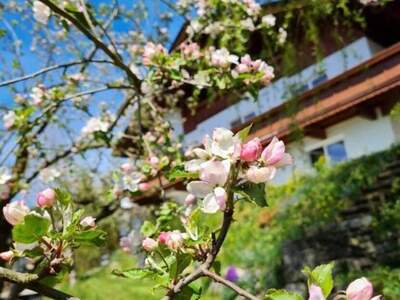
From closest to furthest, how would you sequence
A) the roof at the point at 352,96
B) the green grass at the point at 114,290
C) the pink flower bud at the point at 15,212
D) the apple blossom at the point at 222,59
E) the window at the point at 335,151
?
1. the pink flower bud at the point at 15,212
2. the apple blossom at the point at 222,59
3. the roof at the point at 352,96
4. the green grass at the point at 114,290
5. the window at the point at 335,151

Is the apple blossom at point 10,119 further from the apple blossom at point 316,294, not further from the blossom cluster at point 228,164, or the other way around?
the apple blossom at point 316,294

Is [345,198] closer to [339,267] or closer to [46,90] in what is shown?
[339,267]

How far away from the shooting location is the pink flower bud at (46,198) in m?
1.18

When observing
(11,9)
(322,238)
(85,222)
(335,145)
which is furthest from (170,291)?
(335,145)

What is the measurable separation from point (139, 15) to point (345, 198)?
4.25 meters

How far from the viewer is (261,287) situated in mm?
7703

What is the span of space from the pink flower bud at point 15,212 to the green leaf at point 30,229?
0.05 metres

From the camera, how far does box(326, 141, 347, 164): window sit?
11.8 m

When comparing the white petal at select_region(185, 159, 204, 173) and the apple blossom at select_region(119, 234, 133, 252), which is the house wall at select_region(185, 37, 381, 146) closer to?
the apple blossom at select_region(119, 234, 133, 252)

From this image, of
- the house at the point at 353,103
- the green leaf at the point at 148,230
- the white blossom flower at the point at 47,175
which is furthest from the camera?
the house at the point at 353,103

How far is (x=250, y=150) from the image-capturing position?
3.41 ft

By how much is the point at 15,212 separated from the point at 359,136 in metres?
10.7

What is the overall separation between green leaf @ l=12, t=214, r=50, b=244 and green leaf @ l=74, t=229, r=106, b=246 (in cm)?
7

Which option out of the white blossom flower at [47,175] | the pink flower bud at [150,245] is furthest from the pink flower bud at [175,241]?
the white blossom flower at [47,175]
